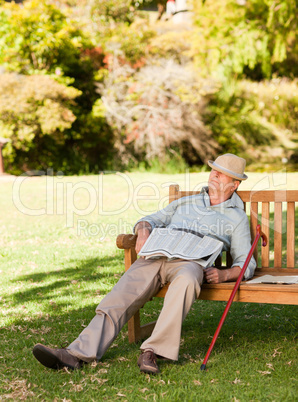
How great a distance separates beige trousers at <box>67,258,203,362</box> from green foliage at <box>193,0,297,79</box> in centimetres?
1110

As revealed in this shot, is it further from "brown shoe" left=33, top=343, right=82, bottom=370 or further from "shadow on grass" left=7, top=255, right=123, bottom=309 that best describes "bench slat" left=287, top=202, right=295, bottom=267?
"shadow on grass" left=7, top=255, right=123, bottom=309

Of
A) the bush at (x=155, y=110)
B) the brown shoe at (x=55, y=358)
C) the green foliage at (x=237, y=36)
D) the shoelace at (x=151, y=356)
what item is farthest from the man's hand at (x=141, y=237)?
the bush at (x=155, y=110)

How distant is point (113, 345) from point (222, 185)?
1.35m

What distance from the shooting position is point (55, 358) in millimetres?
2920

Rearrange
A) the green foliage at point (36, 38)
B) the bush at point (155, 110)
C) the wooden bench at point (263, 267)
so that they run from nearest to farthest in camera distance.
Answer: the wooden bench at point (263, 267)
the bush at point (155, 110)
the green foliage at point (36, 38)

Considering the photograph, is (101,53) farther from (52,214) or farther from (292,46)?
(52,214)

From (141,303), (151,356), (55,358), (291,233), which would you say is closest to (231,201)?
(291,233)

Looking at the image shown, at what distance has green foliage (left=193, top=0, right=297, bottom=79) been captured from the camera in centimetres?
1380

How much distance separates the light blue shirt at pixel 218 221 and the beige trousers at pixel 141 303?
338 mm

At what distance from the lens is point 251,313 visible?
4199 millimetres

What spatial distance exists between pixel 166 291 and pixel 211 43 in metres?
13.1

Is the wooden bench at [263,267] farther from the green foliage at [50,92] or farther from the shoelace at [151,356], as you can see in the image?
the green foliage at [50,92]

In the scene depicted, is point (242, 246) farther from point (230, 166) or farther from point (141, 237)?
point (141, 237)

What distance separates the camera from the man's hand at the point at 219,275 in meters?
3.20
